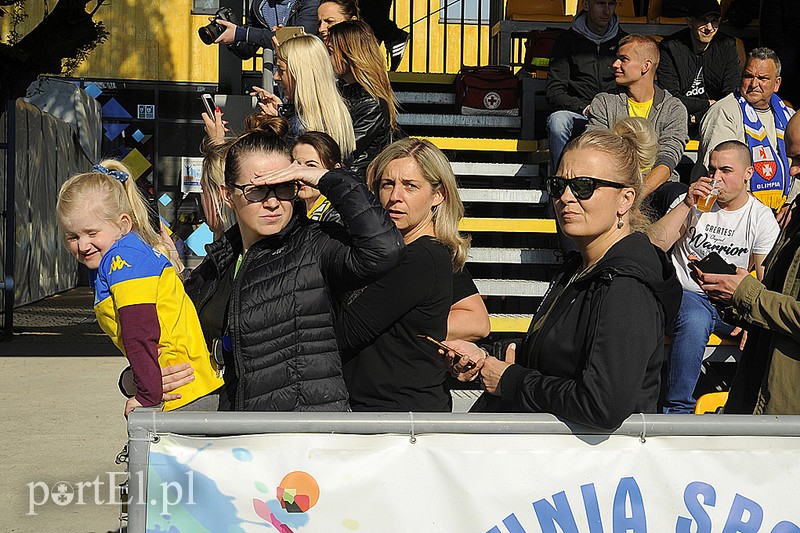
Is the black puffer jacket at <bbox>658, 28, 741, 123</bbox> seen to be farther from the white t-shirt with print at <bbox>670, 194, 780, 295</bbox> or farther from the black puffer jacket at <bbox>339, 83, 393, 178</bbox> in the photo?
the black puffer jacket at <bbox>339, 83, 393, 178</bbox>

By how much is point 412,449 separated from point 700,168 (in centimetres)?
506

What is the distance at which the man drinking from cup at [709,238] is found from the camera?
563cm

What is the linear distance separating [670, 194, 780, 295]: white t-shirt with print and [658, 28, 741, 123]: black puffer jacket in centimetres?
240

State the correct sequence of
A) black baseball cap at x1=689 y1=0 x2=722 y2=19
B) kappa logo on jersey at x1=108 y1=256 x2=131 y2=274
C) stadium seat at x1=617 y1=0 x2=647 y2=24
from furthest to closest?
stadium seat at x1=617 y1=0 x2=647 y2=24 → black baseball cap at x1=689 y1=0 x2=722 y2=19 → kappa logo on jersey at x1=108 y1=256 x2=131 y2=274

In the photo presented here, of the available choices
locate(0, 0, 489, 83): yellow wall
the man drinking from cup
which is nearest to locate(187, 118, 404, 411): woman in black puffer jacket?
the man drinking from cup

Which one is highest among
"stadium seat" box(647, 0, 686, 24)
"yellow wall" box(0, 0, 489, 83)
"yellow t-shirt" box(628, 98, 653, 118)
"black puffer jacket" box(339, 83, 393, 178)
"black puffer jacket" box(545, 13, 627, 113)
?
"yellow wall" box(0, 0, 489, 83)

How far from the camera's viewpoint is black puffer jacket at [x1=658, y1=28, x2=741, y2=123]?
797 cm

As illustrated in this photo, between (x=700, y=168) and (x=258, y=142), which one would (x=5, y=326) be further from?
(x=258, y=142)

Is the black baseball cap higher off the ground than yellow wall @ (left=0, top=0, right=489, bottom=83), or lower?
lower

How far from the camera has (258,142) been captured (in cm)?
297

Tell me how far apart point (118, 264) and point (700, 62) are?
621 centimetres

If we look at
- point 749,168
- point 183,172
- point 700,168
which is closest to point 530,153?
point 700,168

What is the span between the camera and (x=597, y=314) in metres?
2.52

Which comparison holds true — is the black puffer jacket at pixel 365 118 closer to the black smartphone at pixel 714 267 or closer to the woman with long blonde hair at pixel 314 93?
the woman with long blonde hair at pixel 314 93
